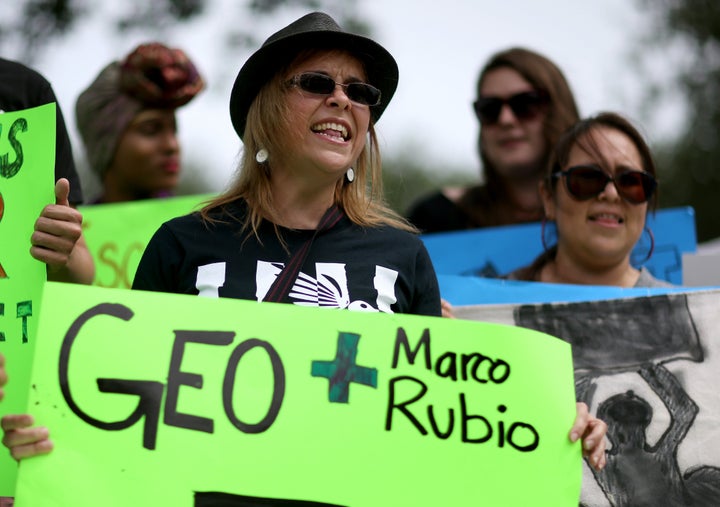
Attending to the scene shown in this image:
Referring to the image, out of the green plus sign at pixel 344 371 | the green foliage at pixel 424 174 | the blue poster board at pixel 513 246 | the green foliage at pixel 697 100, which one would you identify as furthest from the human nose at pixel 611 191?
the green foliage at pixel 424 174

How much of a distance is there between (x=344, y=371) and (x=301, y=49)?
873 millimetres

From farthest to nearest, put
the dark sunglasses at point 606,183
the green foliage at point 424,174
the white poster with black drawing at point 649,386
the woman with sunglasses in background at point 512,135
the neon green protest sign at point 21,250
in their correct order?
the green foliage at point 424,174 → the woman with sunglasses in background at point 512,135 → the dark sunglasses at point 606,183 → the white poster with black drawing at point 649,386 → the neon green protest sign at point 21,250

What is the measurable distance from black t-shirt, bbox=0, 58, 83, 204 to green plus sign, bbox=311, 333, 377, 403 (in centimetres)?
95

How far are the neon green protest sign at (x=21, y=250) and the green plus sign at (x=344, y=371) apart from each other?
27.8 inches

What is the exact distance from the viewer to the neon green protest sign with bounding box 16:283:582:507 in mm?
2297

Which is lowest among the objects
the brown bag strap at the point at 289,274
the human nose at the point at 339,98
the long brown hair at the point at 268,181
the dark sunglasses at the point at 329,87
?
the brown bag strap at the point at 289,274

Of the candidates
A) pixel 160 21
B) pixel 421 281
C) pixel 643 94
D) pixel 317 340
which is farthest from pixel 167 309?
→ pixel 643 94

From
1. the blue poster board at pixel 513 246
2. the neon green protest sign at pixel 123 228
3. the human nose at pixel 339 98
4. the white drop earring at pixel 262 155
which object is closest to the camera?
the human nose at pixel 339 98

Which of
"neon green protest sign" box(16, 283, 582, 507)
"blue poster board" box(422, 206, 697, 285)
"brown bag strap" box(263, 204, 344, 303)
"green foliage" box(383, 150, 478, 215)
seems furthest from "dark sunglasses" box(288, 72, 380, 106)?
"green foliage" box(383, 150, 478, 215)

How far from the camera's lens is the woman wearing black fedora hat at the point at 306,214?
2600 millimetres

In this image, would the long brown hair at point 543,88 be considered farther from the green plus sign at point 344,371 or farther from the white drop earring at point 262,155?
the green plus sign at point 344,371

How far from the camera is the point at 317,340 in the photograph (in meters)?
2.44

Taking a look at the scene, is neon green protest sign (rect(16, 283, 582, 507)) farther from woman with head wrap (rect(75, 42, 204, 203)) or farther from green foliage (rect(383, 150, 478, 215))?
green foliage (rect(383, 150, 478, 215))

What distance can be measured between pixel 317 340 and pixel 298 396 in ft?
0.44
